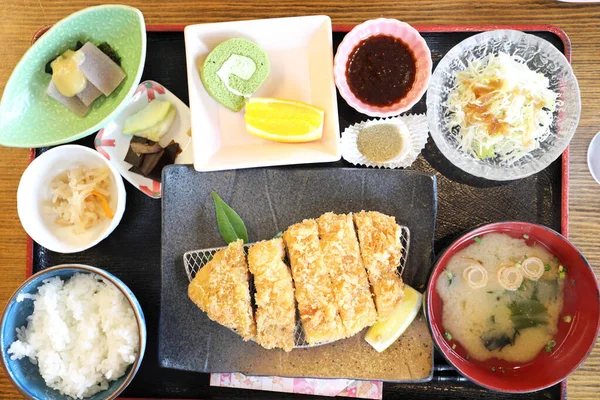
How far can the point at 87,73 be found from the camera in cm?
245

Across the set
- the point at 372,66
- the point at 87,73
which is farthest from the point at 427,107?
the point at 87,73

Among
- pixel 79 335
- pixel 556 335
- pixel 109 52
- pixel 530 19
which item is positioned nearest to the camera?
pixel 556 335

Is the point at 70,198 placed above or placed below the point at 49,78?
below

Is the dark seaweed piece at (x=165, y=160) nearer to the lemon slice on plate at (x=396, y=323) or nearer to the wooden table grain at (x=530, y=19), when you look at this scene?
the wooden table grain at (x=530, y=19)

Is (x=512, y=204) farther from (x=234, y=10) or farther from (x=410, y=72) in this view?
(x=234, y=10)

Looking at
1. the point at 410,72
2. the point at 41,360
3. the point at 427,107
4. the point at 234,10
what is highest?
the point at 234,10

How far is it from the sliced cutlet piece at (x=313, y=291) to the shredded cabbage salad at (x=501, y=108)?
95 centimetres

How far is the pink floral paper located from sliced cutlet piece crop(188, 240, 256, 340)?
32 centimetres

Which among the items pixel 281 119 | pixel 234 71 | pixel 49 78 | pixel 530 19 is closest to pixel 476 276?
pixel 281 119

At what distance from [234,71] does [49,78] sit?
967 millimetres

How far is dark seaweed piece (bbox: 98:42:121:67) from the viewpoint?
8.37 feet

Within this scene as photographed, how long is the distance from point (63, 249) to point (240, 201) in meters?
0.92

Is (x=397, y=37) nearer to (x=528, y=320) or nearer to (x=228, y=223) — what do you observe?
(x=228, y=223)

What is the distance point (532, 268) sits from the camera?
2352 mm
